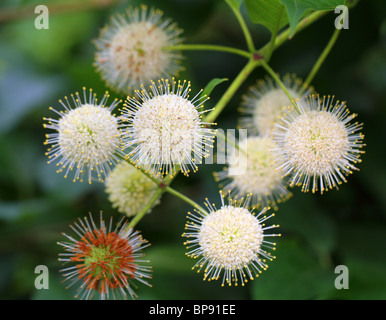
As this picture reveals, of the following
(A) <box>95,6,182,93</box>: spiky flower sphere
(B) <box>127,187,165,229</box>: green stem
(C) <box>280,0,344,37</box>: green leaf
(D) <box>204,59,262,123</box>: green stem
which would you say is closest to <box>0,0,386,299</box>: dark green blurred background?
(A) <box>95,6,182,93</box>: spiky flower sphere

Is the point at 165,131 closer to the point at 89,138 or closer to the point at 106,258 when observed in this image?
the point at 89,138

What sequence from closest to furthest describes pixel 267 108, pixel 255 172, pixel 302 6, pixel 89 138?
pixel 302 6
pixel 89 138
pixel 255 172
pixel 267 108

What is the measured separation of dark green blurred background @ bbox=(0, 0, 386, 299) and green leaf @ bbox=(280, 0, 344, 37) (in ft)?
3.43

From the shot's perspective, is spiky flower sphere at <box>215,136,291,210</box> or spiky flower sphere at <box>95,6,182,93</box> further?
spiky flower sphere at <box>95,6,182,93</box>

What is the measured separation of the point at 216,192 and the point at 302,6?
123 centimetres

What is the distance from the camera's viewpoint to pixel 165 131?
1477 millimetres

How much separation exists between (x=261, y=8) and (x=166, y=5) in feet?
3.24

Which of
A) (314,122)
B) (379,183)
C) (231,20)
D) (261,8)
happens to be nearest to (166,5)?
(231,20)

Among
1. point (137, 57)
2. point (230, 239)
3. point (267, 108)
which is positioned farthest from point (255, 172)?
point (137, 57)

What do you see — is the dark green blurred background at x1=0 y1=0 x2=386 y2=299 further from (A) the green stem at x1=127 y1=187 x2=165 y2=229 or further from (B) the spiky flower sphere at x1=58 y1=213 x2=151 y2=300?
(A) the green stem at x1=127 y1=187 x2=165 y2=229

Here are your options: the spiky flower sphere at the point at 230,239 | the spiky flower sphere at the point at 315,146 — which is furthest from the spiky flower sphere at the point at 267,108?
the spiky flower sphere at the point at 230,239

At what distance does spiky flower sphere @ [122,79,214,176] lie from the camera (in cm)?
147

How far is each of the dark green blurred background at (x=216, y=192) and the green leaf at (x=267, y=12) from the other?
0.85m

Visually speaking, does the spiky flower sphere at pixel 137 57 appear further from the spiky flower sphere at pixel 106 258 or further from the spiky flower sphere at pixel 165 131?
the spiky flower sphere at pixel 106 258
